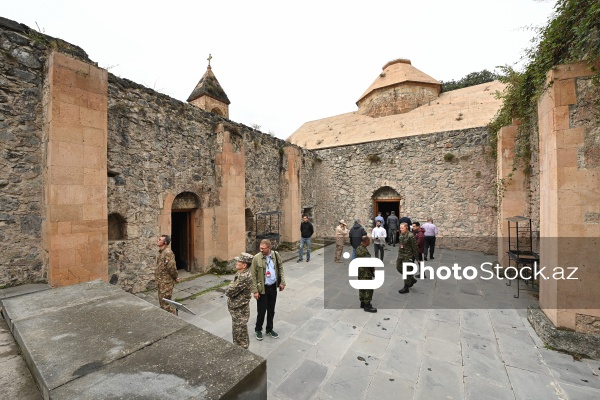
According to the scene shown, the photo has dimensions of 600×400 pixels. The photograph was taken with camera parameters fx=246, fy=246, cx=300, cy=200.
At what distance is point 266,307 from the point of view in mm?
4070

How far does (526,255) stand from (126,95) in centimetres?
1022

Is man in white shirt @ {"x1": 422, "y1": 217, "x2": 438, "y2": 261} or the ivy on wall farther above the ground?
the ivy on wall

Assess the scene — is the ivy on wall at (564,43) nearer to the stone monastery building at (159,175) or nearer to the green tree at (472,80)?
the stone monastery building at (159,175)

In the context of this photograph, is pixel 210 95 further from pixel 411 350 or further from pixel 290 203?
pixel 411 350

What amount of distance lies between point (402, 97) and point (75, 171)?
1980cm

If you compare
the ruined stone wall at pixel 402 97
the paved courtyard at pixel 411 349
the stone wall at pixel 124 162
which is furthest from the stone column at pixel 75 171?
the ruined stone wall at pixel 402 97

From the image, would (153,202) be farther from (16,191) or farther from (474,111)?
(474,111)

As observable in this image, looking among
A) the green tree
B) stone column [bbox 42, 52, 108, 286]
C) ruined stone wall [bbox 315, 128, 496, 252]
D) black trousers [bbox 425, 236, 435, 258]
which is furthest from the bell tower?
the green tree

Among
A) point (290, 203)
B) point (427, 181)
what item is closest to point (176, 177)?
point (290, 203)

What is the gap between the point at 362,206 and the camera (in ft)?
41.9

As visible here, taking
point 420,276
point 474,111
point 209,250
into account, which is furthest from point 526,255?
point 474,111

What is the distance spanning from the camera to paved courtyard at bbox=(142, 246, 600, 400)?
9.50 ft

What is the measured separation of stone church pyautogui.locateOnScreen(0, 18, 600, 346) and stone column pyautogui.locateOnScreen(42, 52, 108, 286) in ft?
0.06
